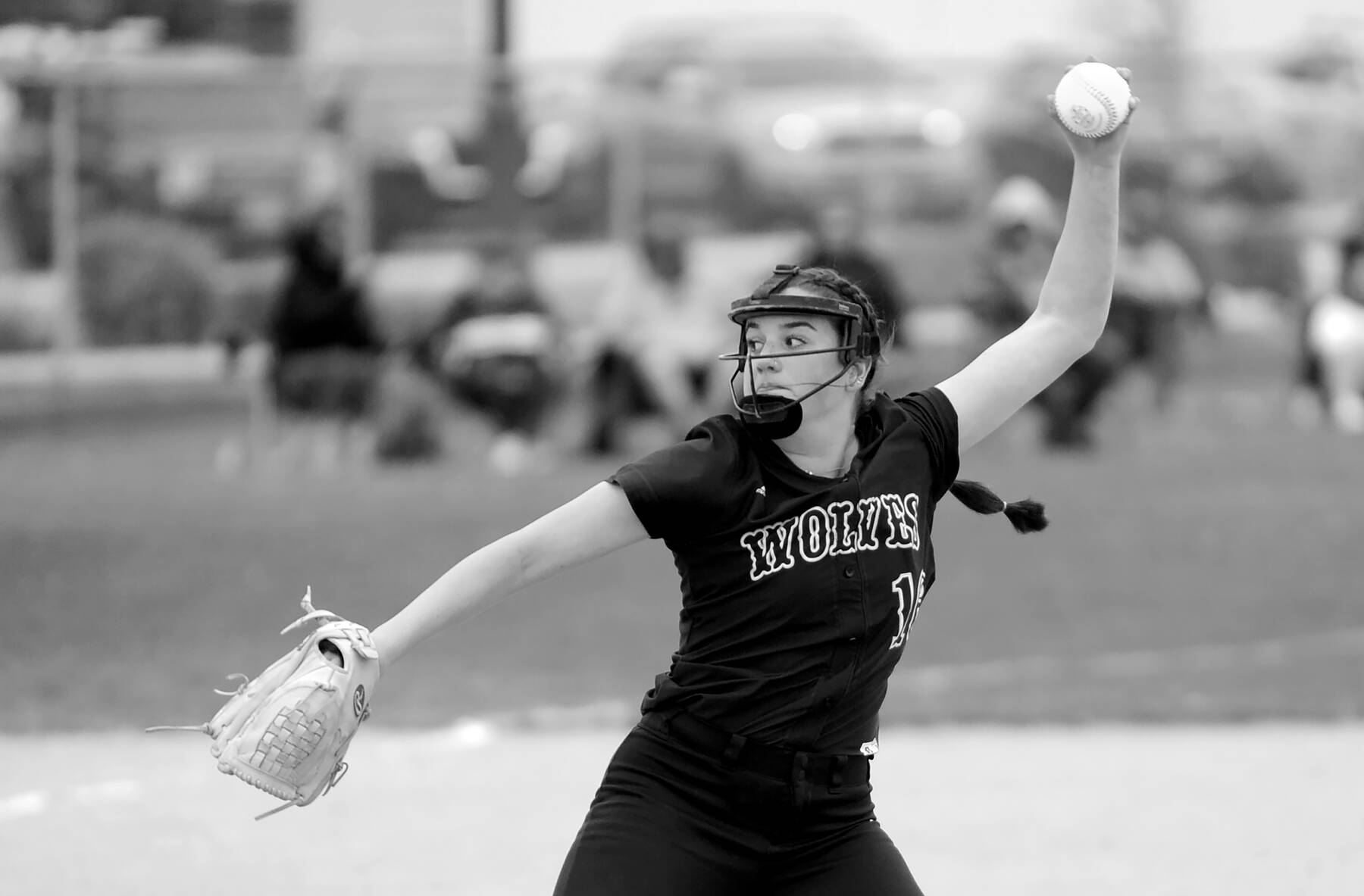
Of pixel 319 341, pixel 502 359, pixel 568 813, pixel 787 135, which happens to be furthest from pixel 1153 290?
pixel 568 813

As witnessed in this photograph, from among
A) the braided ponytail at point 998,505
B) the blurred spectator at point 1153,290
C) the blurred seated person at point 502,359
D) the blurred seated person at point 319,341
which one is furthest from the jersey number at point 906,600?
the blurred spectator at point 1153,290

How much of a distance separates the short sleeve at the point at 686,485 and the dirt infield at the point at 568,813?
7.60ft

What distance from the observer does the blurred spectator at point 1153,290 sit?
13.7 meters

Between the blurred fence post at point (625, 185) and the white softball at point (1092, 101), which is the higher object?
the white softball at point (1092, 101)

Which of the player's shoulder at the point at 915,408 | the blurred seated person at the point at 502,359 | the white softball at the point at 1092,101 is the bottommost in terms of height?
the blurred seated person at the point at 502,359

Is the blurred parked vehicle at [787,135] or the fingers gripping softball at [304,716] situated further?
the blurred parked vehicle at [787,135]

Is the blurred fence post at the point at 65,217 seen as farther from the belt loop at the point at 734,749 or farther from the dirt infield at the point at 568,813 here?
the belt loop at the point at 734,749

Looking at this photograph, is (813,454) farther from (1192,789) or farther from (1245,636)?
(1245,636)

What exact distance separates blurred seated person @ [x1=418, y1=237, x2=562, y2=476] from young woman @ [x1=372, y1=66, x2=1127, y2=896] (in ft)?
28.1

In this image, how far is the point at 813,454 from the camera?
3969 millimetres

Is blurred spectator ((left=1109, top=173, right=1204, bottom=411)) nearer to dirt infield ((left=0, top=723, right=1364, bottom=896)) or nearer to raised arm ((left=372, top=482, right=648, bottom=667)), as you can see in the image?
dirt infield ((left=0, top=723, right=1364, bottom=896))

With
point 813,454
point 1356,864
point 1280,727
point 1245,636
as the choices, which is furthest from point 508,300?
point 813,454

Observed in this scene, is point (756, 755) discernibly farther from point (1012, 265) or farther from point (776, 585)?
point (1012, 265)

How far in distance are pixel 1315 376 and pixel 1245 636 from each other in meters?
4.30
